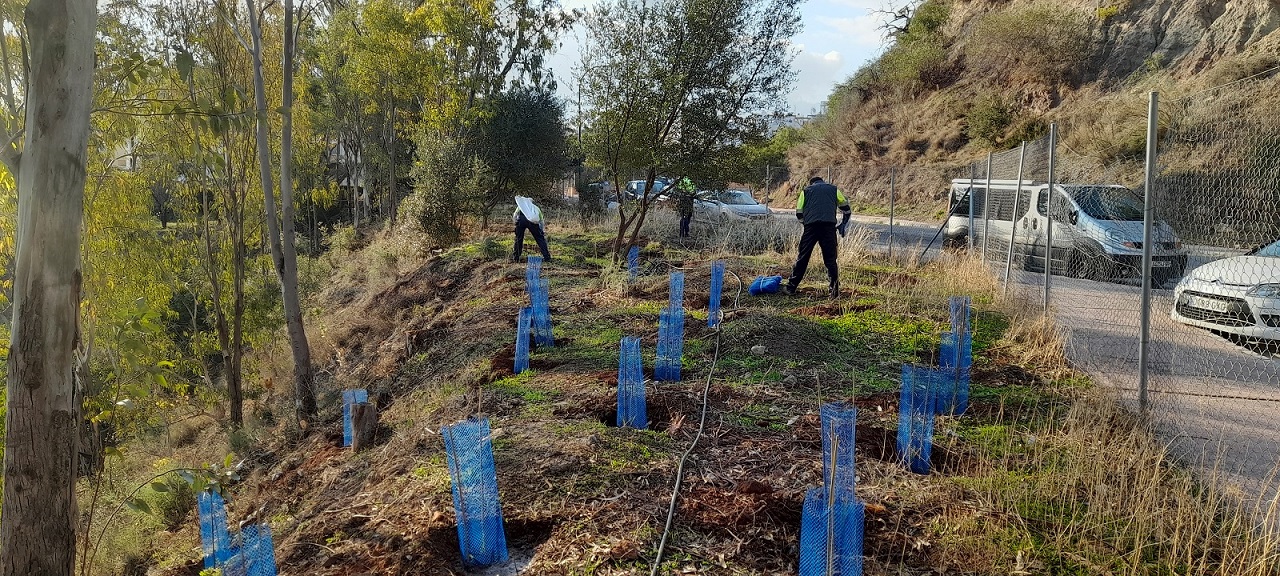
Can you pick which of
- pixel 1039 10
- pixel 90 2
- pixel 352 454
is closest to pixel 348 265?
pixel 352 454

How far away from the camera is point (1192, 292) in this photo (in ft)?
22.2

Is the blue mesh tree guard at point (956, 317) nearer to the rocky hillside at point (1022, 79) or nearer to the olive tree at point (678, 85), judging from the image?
the olive tree at point (678, 85)

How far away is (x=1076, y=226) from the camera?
11148 millimetres

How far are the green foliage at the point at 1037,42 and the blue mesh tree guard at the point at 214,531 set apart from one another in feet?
94.3

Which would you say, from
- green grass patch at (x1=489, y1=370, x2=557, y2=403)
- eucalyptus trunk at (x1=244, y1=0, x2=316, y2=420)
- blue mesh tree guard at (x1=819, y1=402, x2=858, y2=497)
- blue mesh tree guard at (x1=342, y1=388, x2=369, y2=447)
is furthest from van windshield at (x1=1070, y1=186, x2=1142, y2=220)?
eucalyptus trunk at (x1=244, y1=0, x2=316, y2=420)

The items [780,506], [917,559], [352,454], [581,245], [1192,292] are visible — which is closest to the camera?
[917,559]

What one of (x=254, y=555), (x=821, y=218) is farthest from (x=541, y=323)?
(x=254, y=555)

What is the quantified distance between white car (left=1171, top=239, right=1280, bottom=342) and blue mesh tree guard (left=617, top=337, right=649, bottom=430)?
3.95m

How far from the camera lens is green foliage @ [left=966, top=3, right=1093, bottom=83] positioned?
2617 centimetres

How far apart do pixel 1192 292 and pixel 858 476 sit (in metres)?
4.49

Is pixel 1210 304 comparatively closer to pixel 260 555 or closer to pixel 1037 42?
pixel 260 555

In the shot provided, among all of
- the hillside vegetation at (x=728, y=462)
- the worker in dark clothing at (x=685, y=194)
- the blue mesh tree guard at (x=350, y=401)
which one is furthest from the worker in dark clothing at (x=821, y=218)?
the blue mesh tree guard at (x=350, y=401)

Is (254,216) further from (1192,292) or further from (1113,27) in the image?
(1113,27)

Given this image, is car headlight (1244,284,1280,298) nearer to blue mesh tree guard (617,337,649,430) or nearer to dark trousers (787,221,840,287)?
dark trousers (787,221,840,287)
